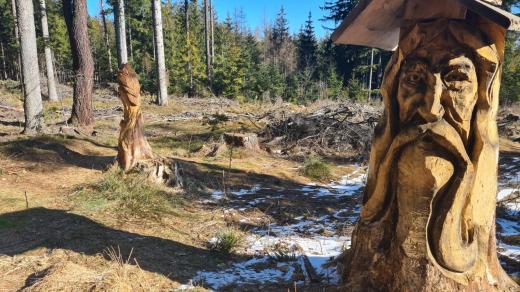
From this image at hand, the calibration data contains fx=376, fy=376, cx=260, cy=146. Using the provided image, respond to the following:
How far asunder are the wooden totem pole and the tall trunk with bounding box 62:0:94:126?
9296mm

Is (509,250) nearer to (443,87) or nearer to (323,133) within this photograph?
(443,87)

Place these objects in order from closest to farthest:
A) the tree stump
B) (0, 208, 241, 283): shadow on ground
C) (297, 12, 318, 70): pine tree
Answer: (0, 208, 241, 283): shadow on ground → the tree stump → (297, 12, 318, 70): pine tree

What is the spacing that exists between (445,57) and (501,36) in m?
0.34

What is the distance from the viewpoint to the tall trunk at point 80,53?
991 cm

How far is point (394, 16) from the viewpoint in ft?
9.14

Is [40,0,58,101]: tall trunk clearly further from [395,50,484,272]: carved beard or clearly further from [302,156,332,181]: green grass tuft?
[395,50,484,272]: carved beard

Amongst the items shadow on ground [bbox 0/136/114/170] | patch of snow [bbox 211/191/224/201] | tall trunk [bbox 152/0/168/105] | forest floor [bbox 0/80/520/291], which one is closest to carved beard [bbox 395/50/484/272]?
forest floor [bbox 0/80/520/291]

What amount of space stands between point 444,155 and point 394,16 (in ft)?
3.70

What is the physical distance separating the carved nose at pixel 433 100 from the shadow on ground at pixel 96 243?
247 centimetres

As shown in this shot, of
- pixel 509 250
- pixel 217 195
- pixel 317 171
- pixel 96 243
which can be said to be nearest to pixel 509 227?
pixel 509 250

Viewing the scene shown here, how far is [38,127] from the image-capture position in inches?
350

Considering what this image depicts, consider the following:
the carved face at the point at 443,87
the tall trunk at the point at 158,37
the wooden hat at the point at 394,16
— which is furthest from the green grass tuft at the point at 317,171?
the tall trunk at the point at 158,37

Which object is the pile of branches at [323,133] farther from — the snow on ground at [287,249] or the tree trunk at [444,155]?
the tree trunk at [444,155]

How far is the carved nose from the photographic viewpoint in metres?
2.29
